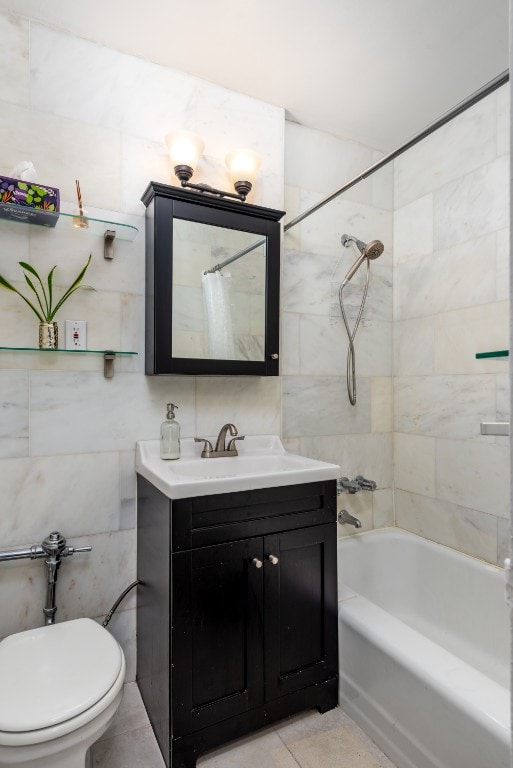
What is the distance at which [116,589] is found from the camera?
1735 millimetres

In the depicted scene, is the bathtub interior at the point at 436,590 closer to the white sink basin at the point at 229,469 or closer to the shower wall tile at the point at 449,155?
the white sink basin at the point at 229,469

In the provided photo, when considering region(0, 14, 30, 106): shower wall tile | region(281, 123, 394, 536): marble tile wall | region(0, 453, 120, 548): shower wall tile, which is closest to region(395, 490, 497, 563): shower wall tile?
region(281, 123, 394, 536): marble tile wall

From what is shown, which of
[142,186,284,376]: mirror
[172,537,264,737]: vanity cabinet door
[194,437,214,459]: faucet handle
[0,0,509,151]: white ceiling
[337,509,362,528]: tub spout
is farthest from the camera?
[337,509,362,528]: tub spout

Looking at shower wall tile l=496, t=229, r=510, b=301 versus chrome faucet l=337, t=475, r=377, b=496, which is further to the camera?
chrome faucet l=337, t=475, r=377, b=496

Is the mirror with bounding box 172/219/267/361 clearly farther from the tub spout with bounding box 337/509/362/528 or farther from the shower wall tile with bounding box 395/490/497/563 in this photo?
the shower wall tile with bounding box 395/490/497/563

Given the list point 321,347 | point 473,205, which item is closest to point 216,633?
point 321,347

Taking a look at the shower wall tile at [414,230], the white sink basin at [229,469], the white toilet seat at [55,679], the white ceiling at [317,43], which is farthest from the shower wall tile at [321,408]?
the white ceiling at [317,43]

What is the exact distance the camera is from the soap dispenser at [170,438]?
69.7 inches

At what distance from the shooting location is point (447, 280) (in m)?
2.20

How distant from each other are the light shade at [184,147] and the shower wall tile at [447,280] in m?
1.33

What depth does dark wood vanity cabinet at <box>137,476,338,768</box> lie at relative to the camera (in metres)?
1.36

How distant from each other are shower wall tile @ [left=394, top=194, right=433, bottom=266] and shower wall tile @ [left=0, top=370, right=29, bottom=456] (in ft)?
6.77

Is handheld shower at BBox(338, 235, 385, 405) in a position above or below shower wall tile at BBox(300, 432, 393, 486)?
above

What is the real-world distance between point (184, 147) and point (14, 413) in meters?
1.26
